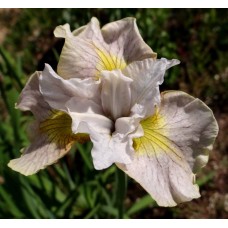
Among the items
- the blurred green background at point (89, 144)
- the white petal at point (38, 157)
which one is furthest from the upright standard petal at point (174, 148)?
the blurred green background at point (89, 144)

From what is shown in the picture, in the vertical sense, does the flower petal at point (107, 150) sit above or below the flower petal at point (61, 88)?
below

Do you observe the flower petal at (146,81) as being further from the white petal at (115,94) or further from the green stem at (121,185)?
the green stem at (121,185)

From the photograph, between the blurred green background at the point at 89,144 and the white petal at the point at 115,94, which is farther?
the blurred green background at the point at 89,144

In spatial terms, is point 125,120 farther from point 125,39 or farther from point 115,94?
point 125,39

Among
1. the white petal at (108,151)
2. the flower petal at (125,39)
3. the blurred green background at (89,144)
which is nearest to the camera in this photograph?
the white petal at (108,151)

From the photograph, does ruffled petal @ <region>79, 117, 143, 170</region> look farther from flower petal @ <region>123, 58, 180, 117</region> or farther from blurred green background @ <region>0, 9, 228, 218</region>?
blurred green background @ <region>0, 9, 228, 218</region>

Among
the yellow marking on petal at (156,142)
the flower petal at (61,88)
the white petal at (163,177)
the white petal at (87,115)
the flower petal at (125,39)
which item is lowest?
the white petal at (163,177)

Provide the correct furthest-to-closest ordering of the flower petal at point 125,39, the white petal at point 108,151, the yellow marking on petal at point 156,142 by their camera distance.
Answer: the flower petal at point 125,39 → the yellow marking on petal at point 156,142 → the white petal at point 108,151

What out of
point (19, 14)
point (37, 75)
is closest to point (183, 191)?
point (37, 75)
